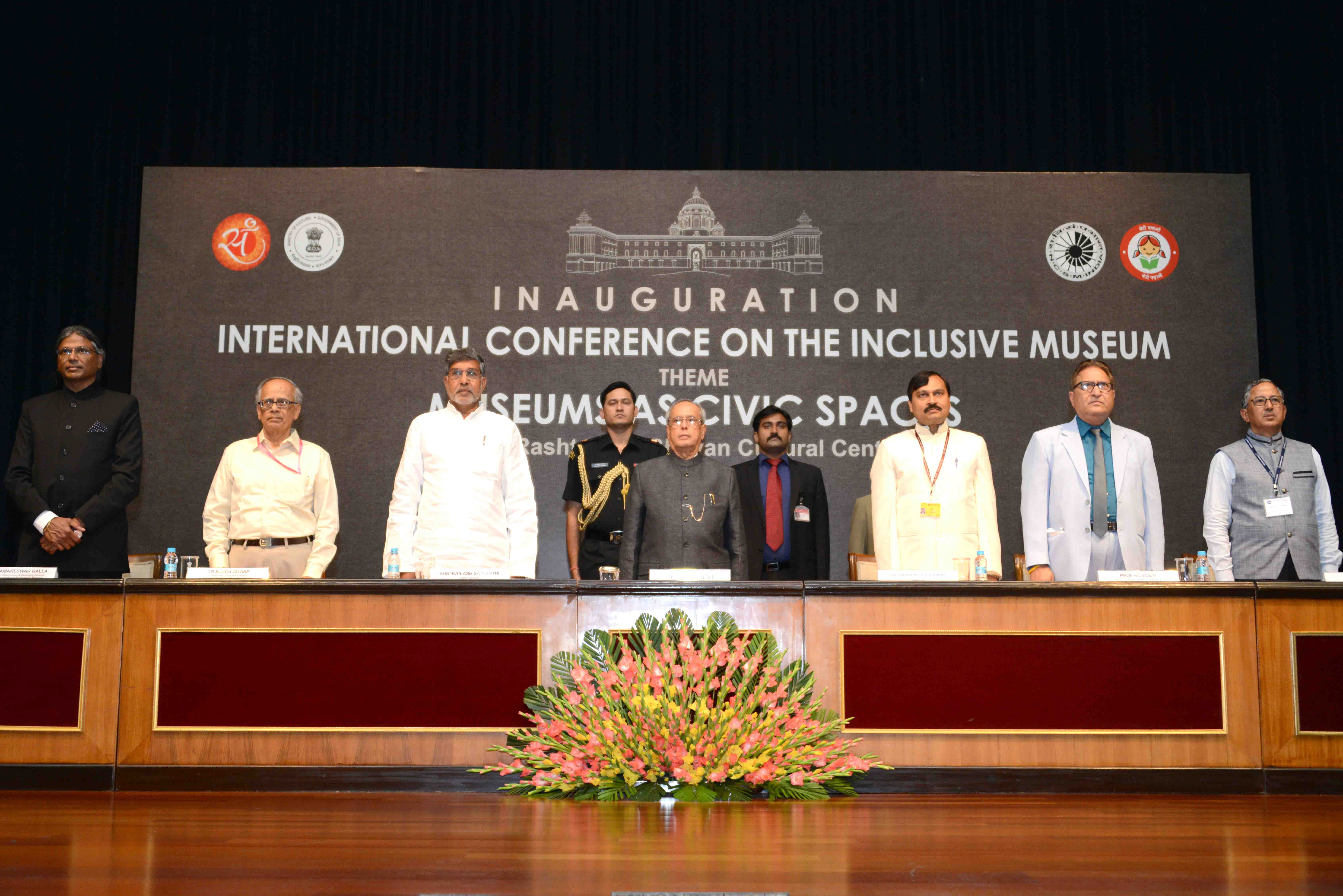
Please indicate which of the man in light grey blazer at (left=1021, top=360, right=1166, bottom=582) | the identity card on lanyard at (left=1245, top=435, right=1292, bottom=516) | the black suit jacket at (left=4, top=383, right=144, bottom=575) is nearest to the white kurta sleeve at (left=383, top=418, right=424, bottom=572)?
the black suit jacket at (left=4, top=383, right=144, bottom=575)

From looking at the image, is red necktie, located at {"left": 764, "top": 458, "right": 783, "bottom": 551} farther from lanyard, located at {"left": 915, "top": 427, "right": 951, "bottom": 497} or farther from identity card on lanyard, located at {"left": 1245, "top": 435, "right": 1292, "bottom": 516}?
identity card on lanyard, located at {"left": 1245, "top": 435, "right": 1292, "bottom": 516}

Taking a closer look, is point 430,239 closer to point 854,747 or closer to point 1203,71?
point 854,747

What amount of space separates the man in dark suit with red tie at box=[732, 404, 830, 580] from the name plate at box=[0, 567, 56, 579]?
268 centimetres

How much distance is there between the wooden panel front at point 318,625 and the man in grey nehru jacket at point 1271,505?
2.70m

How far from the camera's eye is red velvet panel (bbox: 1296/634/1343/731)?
349cm

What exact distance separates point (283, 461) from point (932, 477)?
2.59 metres

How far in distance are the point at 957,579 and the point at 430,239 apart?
11.5ft

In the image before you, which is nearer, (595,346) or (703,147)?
(595,346)

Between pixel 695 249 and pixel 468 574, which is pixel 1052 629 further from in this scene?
pixel 695 249

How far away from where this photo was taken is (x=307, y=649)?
353 cm

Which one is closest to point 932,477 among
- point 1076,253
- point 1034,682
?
point 1034,682

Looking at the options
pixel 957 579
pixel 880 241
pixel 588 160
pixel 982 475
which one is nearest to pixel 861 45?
pixel 880 241

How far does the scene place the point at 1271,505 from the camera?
14.1ft

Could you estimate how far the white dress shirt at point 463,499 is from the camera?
4.09 meters
